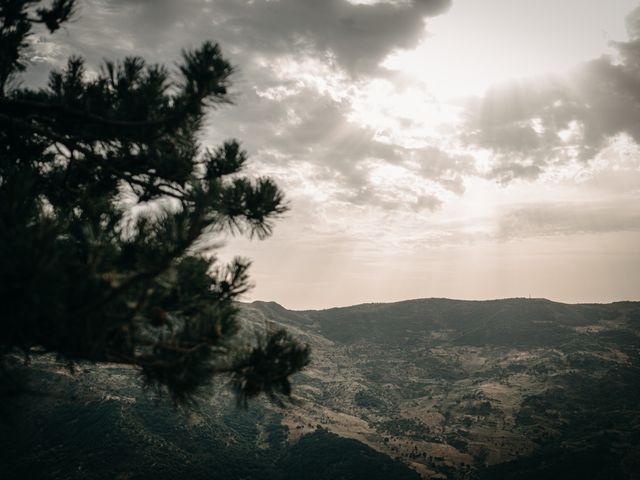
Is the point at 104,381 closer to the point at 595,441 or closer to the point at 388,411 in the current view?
the point at 388,411

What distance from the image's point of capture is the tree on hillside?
3.60m

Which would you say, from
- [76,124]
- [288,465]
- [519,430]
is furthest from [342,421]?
[76,124]

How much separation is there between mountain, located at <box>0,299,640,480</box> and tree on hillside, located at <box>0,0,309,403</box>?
37.4 metres

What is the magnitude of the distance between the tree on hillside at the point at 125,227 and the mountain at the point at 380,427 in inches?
1473

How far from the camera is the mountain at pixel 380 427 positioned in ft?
236

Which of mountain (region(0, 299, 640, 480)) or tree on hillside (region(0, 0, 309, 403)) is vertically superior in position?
tree on hillside (region(0, 0, 309, 403))

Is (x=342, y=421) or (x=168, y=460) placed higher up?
(x=168, y=460)

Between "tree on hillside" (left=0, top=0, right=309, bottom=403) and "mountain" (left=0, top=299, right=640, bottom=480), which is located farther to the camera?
"mountain" (left=0, top=299, right=640, bottom=480)

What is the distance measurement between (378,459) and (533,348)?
438ft

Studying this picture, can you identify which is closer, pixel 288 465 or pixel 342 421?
pixel 288 465

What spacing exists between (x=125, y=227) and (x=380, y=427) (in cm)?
13457

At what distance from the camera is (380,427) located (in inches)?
4776

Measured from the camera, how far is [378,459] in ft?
303

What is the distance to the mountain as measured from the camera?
72062 millimetres
